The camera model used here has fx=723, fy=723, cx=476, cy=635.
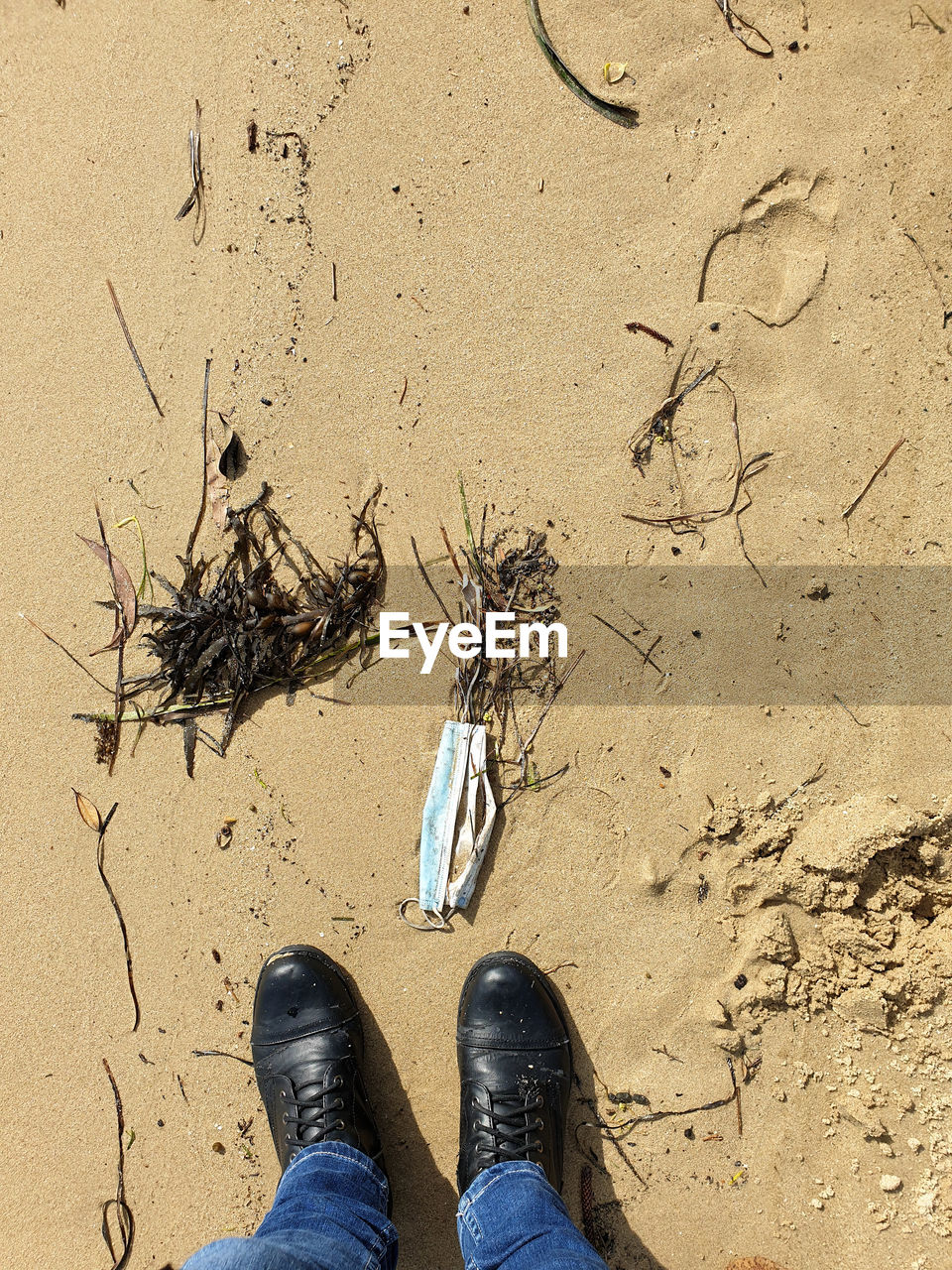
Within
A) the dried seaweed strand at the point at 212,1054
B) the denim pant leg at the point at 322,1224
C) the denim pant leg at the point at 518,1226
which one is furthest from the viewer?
the dried seaweed strand at the point at 212,1054

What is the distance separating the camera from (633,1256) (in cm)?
237

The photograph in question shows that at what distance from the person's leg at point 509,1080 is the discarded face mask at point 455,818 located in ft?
0.93

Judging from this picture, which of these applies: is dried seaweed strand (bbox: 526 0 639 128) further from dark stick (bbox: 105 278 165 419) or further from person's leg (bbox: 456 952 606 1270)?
person's leg (bbox: 456 952 606 1270)

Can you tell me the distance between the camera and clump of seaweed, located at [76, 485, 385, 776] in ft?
8.04

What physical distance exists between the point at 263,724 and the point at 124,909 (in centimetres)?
81

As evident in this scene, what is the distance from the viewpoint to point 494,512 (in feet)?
7.99

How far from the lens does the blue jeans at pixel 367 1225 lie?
197 centimetres

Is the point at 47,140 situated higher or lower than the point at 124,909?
higher

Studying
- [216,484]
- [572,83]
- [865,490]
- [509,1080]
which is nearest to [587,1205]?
[509,1080]

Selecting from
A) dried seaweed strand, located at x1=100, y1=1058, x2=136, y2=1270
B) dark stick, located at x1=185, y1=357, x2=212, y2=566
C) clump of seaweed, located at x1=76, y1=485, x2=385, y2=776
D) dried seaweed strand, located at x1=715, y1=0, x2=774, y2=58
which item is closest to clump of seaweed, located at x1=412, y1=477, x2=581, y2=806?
clump of seaweed, located at x1=76, y1=485, x2=385, y2=776

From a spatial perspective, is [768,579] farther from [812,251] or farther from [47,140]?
[47,140]

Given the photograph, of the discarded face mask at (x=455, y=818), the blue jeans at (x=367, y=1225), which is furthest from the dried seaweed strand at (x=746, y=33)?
the blue jeans at (x=367, y=1225)

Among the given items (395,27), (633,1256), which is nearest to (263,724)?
(633,1256)

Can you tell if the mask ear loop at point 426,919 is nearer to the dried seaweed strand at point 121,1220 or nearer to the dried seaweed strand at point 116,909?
the dried seaweed strand at point 116,909
